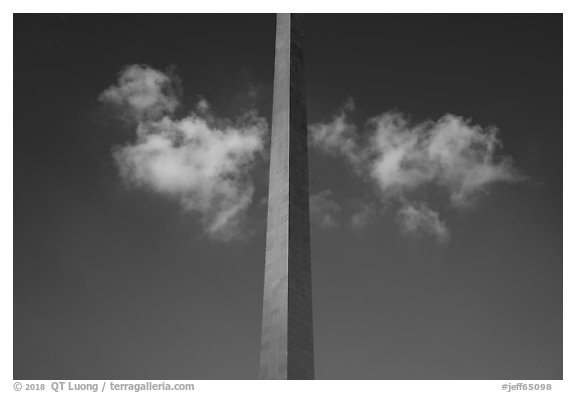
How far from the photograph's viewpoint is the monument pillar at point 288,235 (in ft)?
78.3

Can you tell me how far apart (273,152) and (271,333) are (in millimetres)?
7639

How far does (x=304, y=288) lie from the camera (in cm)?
2498

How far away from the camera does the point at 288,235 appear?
25.2 meters

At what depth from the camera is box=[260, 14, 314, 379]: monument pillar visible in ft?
78.3

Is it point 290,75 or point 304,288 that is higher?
point 290,75
